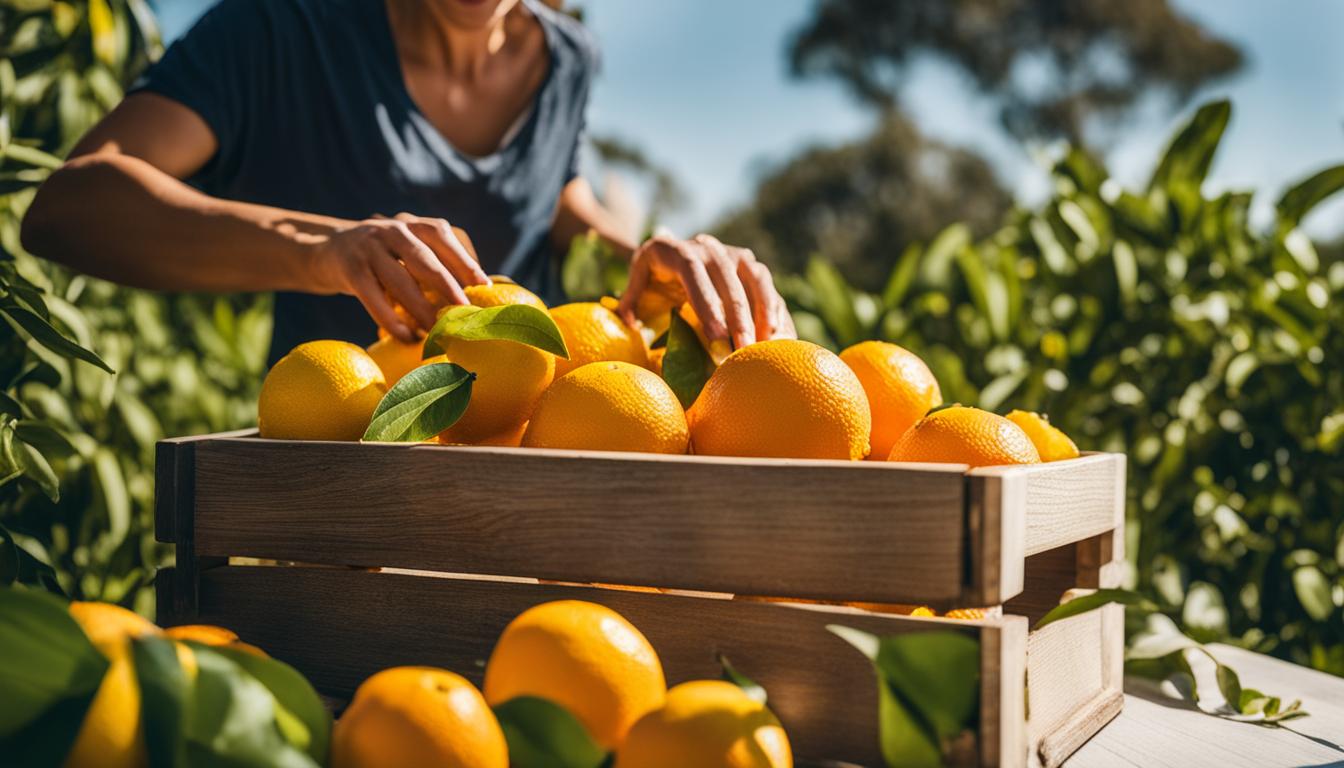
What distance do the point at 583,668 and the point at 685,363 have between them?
454 millimetres

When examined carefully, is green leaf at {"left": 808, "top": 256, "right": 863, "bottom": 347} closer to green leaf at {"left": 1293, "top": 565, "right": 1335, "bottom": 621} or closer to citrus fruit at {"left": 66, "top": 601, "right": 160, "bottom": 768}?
green leaf at {"left": 1293, "top": 565, "right": 1335, "bottom": 621}

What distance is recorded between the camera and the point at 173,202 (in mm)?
1390

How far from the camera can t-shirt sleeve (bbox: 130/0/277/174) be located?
5.19 feet

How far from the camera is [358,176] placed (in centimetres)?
178

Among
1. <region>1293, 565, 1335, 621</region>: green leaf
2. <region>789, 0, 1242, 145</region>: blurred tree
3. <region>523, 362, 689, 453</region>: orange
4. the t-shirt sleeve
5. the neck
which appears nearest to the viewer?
<region>523, 362, 689, 453</region>: orange

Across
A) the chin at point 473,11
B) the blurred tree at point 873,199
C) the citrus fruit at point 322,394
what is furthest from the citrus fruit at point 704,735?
the blurred tree at point 873,199

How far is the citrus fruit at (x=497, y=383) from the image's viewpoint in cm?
105

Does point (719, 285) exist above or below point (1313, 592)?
above

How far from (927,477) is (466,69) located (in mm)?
1364

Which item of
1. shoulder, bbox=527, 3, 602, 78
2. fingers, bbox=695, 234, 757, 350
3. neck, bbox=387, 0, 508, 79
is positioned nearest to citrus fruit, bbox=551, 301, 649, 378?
fingers, bbox=695, 234, 757, 350

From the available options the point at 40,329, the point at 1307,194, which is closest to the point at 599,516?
the point at 40,329

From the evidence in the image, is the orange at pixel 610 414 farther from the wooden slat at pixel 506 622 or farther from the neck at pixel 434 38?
the neck at pixel 434 38

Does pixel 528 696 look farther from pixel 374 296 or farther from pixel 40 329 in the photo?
pixel 40 329

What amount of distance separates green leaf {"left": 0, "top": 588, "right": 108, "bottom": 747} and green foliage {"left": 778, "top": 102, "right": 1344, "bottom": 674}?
4.88ft
